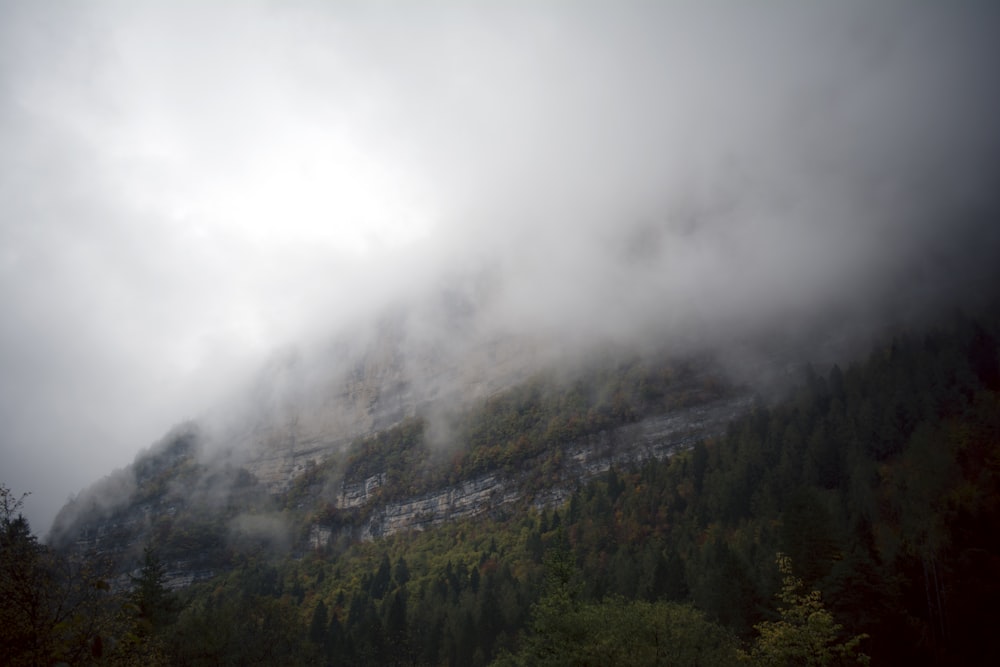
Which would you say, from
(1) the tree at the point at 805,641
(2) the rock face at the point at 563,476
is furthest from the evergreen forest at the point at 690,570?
(2) the rock face at the point at 563,476

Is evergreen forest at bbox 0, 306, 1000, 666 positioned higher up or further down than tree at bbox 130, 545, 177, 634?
further down

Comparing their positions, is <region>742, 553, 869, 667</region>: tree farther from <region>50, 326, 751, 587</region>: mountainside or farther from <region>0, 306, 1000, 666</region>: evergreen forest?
<region>50, 326, 751, 587</region>: mountainside

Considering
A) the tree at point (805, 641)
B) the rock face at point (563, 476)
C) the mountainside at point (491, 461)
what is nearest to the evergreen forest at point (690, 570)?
the tree at point (805, 641)

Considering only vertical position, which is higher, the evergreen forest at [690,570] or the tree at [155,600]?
the tree at [155,600]

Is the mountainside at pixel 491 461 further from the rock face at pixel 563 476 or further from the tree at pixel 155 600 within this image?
the tree at pixel 155 600

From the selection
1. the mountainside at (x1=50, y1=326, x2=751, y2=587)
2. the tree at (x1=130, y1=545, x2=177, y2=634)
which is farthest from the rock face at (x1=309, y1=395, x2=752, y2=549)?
the tree at (x1=130, y1=545, x2=177, y2=634)

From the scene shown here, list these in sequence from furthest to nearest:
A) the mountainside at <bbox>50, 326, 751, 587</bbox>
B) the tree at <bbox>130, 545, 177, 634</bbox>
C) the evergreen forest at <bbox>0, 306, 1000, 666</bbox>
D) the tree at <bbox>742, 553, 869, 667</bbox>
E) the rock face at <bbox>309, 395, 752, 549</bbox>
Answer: the mountainside at <bbox>50, 326, 751, 587</bbox> < the rock face at <bbox>309, 395, 752, 549</bbox> < the tree at <bbox>130, 545, 177, 634</bbox> < the evergreen forest at <bbox>0, 306, 1000, 666</bbox> < the tree at <bbox>742, 553, 869, 667</bbox>

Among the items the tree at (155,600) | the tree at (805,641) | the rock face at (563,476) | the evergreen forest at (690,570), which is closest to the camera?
the tree at (805,641)

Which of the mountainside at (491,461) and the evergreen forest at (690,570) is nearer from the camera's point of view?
the evergreen forest at (690,570)

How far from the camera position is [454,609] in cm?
8900

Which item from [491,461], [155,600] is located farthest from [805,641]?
[491,461]

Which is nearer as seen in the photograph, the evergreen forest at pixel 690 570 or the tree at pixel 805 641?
the tree at pixel 805 641

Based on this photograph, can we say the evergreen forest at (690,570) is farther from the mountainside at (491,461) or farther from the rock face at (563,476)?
the rock face at (563,476)

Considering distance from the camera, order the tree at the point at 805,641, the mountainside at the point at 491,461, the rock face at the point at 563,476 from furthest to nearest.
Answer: the mountainside at the point at 491,461, the rock face at the point at 563,476, the tree at the point at 805,641
